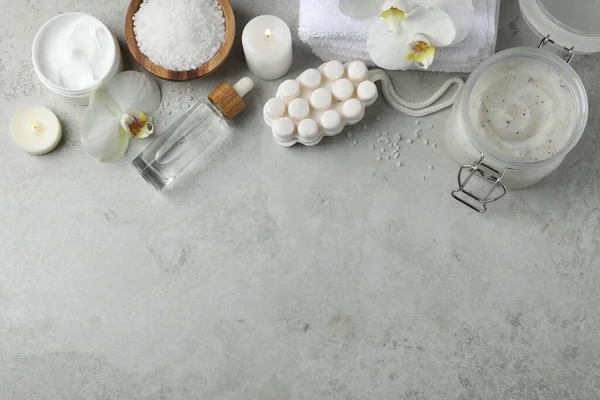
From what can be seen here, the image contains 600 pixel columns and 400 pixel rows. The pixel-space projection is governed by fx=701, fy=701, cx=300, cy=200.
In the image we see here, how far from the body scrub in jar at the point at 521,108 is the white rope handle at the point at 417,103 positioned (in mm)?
72

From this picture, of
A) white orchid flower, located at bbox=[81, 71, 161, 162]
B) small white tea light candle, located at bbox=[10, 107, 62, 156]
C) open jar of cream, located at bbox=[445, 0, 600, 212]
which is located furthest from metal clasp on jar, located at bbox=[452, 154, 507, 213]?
small white tea light candle, located at bbox=[10, 107, 62, 156]

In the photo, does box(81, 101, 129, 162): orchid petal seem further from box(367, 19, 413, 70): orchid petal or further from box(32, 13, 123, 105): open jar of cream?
box(367, 19, 413, 70): orchid petal

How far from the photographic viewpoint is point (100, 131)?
930mm

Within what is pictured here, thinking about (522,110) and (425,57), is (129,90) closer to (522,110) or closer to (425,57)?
(425,57)

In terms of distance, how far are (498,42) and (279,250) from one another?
0.42 meters

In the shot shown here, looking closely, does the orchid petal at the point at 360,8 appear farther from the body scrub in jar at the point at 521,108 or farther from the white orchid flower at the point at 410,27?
the body scrub in jar at the point at 521,108

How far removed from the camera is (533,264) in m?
0.95

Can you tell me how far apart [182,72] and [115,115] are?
0.11 metres

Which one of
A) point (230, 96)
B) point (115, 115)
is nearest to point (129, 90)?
point (115, 115)

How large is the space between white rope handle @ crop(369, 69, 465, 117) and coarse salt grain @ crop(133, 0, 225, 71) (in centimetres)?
23

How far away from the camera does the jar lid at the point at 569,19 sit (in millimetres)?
902

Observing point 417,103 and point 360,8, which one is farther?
point 417,103

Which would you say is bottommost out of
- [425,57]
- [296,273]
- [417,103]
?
[296,273]

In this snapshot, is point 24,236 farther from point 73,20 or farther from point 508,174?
point 508,174
